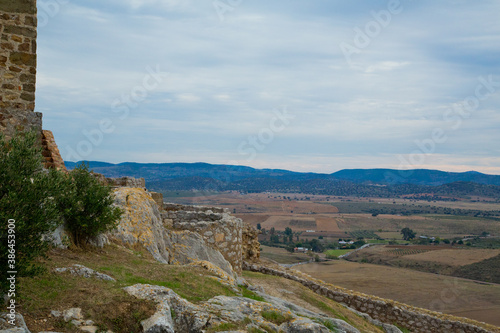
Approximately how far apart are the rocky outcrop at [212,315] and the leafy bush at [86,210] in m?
2.34

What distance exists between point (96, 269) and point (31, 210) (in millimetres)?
2131

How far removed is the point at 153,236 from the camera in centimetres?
1083

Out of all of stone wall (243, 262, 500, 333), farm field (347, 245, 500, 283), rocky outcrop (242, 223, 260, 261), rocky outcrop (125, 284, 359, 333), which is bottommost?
farm field (347, 245, 500, 283)

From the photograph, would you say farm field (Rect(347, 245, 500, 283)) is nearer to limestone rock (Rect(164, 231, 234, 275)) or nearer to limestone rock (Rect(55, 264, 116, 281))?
limestone rock (Rect(164, 231, 234, 275))

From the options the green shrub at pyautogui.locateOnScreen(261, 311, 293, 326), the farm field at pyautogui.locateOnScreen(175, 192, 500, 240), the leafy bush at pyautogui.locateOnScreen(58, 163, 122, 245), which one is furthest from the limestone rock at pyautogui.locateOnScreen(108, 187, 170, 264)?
the farm field at pyautogui.locateOnScreen(175, 192, 500, 240)

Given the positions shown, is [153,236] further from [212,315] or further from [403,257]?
[403,257]

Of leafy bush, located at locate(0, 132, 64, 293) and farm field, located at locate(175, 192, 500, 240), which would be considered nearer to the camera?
leafy bush, located at locate(0, 132, 64, 293)

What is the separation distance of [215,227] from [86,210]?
6.22 meters

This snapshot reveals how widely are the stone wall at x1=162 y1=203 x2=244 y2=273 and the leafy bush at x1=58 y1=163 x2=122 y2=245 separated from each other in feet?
17.3

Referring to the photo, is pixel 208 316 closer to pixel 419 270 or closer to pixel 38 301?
pixel 38 301

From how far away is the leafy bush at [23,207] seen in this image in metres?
4.99

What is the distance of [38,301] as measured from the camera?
5375 millimetres

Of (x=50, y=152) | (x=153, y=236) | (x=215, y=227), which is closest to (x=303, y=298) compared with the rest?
(x=215, y=227)

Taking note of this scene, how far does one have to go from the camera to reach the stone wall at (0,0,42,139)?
8.57m
